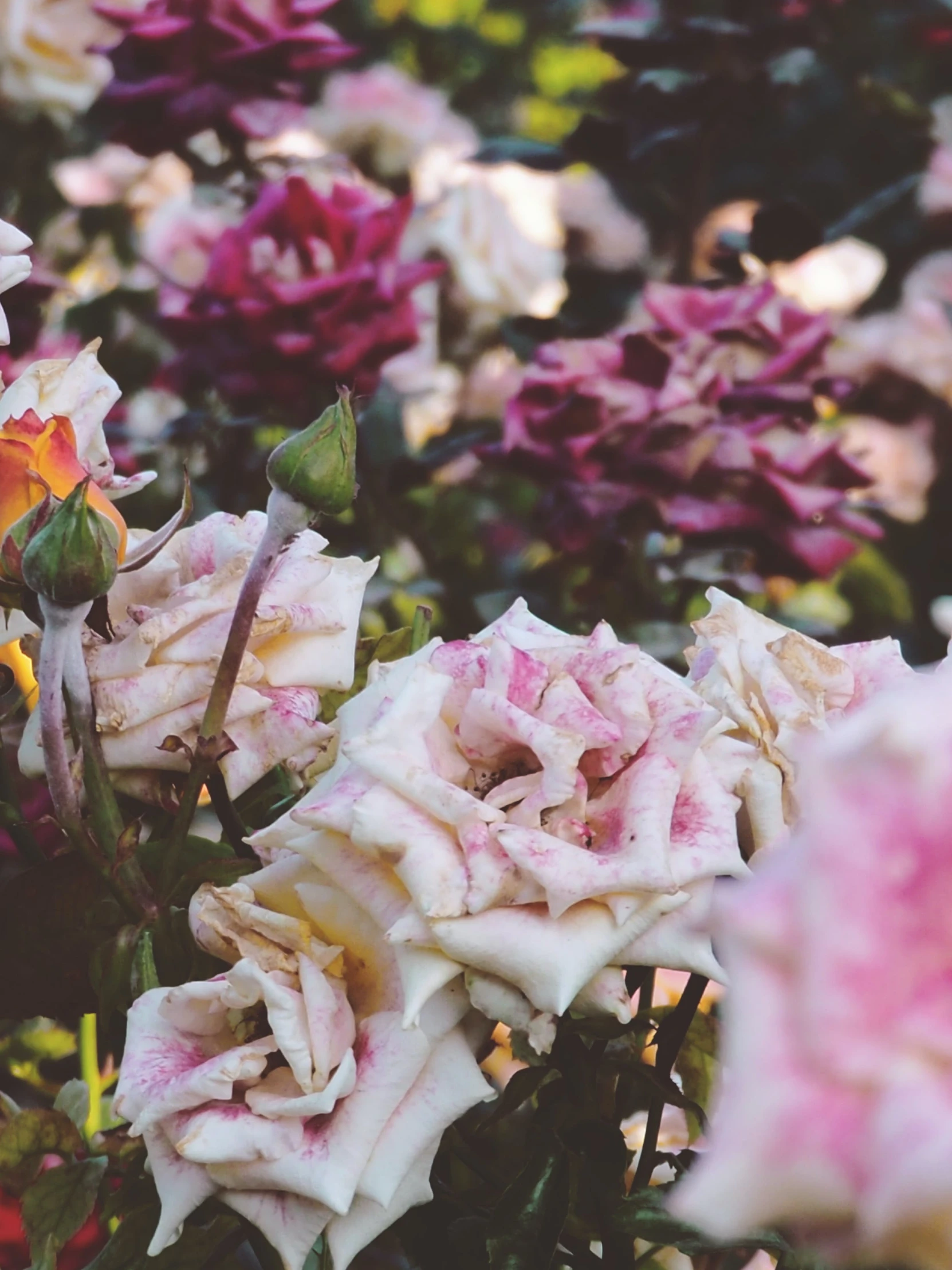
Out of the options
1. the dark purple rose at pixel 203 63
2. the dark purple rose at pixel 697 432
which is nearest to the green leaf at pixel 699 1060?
the dark purple rose at pixel 697 432

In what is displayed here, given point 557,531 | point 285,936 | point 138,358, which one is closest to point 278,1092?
point 285,936

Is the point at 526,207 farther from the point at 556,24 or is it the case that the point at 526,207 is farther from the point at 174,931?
the point at 174,931

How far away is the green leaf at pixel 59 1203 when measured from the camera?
1.05 ft

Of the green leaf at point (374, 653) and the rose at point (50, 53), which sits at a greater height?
the green leaf at point (374, 653)

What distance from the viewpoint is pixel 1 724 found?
418mm

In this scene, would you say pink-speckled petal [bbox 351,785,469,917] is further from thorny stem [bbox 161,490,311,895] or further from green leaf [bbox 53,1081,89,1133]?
green leaf [bbox 53,1081,89,1133]

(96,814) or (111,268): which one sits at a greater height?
(96,814)

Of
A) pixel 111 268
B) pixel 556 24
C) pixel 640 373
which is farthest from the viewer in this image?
pixel 556 24

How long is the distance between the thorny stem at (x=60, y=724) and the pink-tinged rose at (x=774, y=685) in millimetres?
122

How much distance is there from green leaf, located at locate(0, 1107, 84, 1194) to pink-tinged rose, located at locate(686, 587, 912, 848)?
0.19 meters

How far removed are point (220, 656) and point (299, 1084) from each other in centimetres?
8

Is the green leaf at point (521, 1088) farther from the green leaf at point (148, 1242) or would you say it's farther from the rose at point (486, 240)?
the rose at point (486, 240)

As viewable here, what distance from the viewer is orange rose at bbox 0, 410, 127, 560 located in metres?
0.28

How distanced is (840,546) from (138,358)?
1.51 ft
